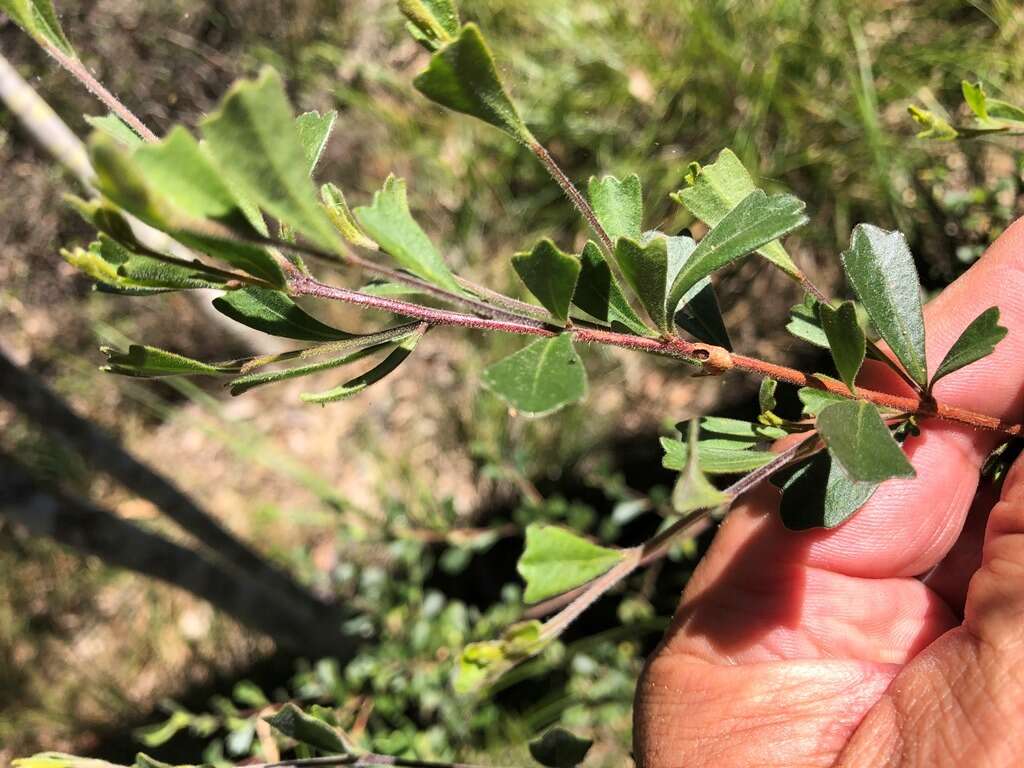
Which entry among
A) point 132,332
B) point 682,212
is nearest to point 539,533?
point 682,212

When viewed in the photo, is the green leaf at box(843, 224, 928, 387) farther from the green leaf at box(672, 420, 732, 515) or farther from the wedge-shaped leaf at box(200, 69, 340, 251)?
the wedge-shaped leaf at box(200, 69, 340, 251)

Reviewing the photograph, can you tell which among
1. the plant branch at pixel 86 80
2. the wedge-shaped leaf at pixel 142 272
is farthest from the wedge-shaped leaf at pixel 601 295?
the plant branch at pixel 86 80

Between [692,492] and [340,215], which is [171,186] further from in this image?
[692,492]

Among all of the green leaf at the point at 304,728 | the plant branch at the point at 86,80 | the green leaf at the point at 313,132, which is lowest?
the green leaf at the point at 304,728

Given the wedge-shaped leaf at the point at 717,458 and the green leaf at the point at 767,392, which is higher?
the green leaf at the point at 767,392

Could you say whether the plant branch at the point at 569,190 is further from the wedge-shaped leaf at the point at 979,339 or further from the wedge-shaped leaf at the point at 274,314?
the wedge-shaped leaf at the point at 979,339

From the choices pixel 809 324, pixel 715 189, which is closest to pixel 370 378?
pixel 715 189
